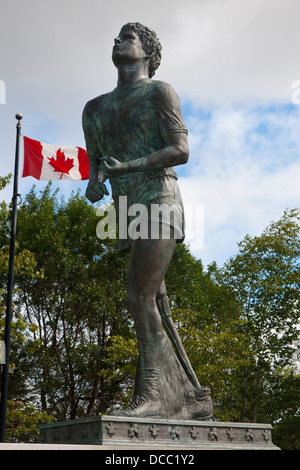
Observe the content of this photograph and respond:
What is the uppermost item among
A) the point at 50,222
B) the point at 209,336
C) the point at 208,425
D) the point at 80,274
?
the point at 50,222

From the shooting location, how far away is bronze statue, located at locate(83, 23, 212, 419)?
5371 millimetres

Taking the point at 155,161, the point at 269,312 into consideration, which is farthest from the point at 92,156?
the point at 269,312

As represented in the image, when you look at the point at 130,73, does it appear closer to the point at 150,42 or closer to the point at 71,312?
the point at 150,42

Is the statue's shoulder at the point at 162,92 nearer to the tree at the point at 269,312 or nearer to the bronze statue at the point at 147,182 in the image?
the bronze statue at the point at 147,182

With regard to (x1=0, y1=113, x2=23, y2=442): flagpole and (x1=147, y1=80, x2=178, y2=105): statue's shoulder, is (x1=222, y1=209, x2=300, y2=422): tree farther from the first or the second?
(x1=147, y1=80, x2=178, y2=105): statue's shoulder

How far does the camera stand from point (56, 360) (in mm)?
25188

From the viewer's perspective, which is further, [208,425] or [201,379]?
[201,379]

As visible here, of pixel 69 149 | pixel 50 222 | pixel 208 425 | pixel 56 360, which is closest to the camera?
pixel 208 425

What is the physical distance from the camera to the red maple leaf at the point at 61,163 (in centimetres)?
1698

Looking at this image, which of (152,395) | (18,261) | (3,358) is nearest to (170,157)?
(152,395)

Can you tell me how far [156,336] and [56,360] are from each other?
67.6 feet

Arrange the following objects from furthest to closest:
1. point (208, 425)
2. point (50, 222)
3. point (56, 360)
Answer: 1. point (50, 222)
2. point (56, 360)
3. point (208, 425)

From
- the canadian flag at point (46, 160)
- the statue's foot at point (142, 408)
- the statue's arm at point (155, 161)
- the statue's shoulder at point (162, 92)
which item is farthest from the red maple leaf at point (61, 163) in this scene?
the statue's foot at point (142, 408)

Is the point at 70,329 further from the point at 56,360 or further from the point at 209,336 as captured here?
the point at 209,336
